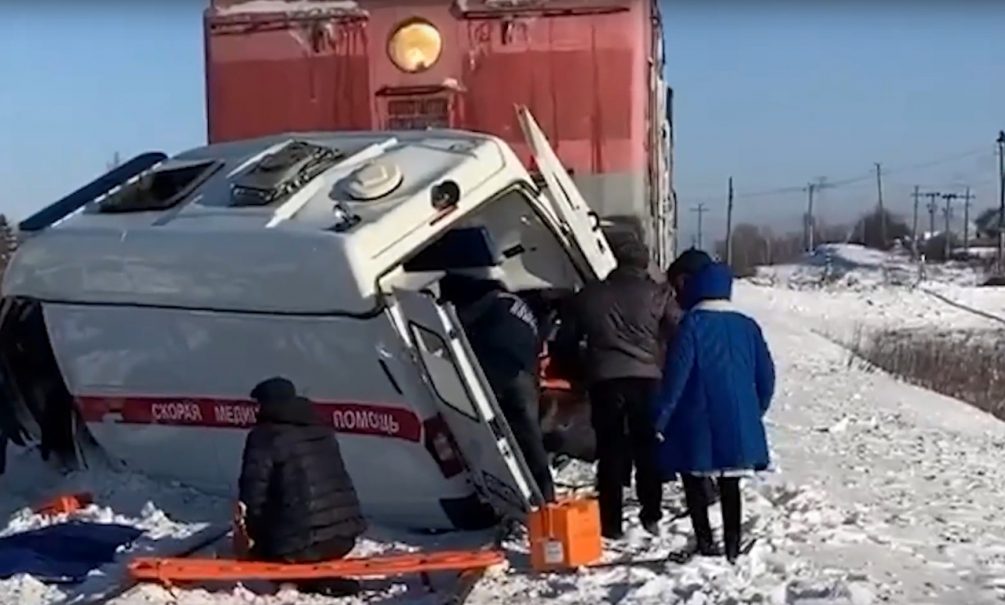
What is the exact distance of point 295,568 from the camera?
21.8 ft

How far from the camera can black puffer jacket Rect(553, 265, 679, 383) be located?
7.49 m

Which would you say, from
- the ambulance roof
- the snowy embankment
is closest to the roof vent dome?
the ambulance roof

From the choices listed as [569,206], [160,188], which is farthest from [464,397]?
[160,188]

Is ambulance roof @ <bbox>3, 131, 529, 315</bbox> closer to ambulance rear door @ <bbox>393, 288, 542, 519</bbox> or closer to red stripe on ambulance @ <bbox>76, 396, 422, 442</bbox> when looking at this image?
ambulance rear door @ <bbox>393, 288, 542, 519</bbox>

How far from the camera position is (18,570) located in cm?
712

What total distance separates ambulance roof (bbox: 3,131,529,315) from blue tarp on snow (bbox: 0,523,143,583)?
3.64 feet

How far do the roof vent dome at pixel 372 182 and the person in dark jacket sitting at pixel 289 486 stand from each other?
1009 millimetres

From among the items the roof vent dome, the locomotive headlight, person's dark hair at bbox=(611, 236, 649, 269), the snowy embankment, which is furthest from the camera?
the snowy embankment

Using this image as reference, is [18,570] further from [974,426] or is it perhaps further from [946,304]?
[946,304]

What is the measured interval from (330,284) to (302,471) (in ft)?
2.71

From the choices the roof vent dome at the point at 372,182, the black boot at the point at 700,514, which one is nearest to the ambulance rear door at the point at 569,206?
the roof vent dome at the point at 372,182

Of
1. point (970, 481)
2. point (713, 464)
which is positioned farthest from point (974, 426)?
point (713, 464)

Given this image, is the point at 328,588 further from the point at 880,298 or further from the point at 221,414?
the point at 880,298

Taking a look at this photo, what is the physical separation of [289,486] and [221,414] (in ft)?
3.85
